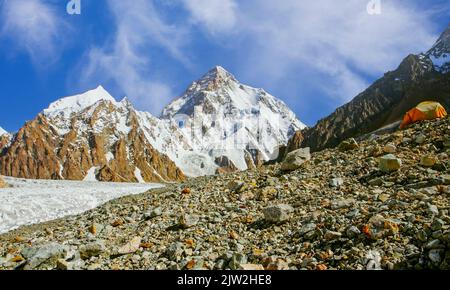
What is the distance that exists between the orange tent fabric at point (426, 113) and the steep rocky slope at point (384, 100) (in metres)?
103

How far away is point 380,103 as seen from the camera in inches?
5610

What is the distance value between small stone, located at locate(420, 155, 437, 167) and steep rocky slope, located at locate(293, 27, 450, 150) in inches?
4363

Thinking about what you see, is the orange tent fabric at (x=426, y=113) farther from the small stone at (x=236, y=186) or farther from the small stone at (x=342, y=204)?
the small stone at (x=342, y=204)

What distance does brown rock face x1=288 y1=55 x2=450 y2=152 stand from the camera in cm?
12012

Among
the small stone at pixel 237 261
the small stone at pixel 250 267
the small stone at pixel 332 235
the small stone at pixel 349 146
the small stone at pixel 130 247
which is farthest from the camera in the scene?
the small stone at pixel 349 146

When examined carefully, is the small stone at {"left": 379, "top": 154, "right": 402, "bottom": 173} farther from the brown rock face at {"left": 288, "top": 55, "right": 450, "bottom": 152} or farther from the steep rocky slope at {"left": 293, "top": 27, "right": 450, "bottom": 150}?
the brown rock face at {"left": 288, "top": 55, "right": 450, "bottom": 152}

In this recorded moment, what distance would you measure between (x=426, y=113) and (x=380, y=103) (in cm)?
13301

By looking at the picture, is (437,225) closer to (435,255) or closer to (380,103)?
(435,255)

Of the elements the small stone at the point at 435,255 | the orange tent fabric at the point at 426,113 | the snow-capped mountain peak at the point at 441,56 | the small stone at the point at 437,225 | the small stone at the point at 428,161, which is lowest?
the small stone at the point at 435,255

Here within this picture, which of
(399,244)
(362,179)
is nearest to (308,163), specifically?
(362,179)

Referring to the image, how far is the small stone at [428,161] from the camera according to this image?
444 inches

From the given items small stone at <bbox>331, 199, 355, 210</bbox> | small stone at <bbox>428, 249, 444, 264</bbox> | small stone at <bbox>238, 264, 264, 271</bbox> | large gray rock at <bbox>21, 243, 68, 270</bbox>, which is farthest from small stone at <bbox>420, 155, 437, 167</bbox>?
large gray rock at <bbox>21, 243, 68, 270</bbox>

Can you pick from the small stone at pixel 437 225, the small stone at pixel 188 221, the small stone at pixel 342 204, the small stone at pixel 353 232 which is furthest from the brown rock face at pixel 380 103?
the small stone at pixel 437 225
